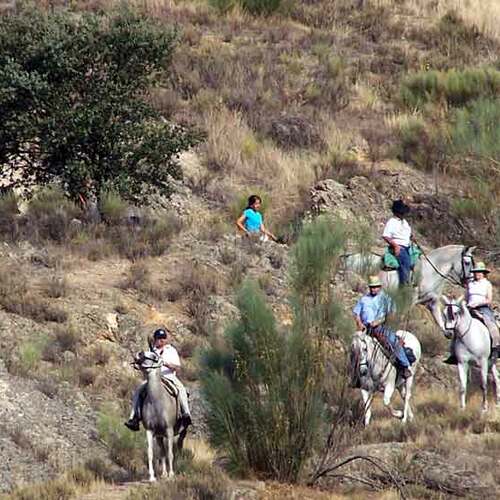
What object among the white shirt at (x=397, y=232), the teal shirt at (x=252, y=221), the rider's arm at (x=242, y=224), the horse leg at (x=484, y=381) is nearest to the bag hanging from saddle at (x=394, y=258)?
the white shirt at (x=397, y=232)

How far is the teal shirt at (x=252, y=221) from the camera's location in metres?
29.5

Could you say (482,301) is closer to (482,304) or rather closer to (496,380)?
(482,304)

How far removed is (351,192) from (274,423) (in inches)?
654

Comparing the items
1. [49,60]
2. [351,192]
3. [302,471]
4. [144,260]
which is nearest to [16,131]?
[49,60]

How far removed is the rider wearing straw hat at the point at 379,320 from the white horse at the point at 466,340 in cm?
98

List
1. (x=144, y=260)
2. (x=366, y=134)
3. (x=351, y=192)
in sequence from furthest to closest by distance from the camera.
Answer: (x=366, y=134) < (x=351, y=192) < (x=144, y=260)

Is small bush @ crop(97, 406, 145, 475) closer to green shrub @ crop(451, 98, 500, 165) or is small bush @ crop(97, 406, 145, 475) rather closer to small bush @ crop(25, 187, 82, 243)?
small bush @ crop(25, 187, 82, 243)

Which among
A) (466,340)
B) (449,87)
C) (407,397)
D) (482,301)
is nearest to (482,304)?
(482,301)

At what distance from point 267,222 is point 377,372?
37.5 feet

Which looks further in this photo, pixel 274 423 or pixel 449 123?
pixel 449 123

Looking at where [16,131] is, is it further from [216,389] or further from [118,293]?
[216,389]

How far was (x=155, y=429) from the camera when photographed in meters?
18.1

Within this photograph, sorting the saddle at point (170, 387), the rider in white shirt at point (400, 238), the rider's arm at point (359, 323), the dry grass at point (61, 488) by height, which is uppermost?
the rider in white shirt at point (400, 238)

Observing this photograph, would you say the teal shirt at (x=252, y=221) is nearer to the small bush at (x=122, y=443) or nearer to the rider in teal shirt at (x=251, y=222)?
the rider in teal shirt at (x=251, y=222)
